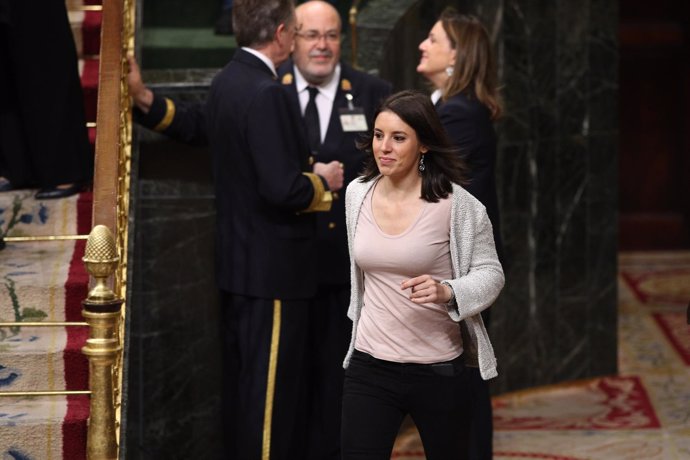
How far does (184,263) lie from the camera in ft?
19.9

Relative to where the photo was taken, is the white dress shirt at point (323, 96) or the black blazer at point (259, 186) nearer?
the black blazer at point (259, 186)

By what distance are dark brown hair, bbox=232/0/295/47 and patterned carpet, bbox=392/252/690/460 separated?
7.30 feet

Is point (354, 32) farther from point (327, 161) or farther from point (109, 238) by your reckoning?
point (109, 238)

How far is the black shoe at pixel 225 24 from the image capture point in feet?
23.9

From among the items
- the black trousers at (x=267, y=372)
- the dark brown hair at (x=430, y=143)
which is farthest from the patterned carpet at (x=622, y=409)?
the dark brown hair at (x=430, y=143)

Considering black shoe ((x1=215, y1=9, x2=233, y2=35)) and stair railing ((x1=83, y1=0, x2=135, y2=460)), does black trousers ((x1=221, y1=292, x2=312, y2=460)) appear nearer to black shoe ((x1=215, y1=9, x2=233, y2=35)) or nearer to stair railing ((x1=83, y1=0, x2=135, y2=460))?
stair railing ((x1=83, y1=0, x2=135, y2=460))

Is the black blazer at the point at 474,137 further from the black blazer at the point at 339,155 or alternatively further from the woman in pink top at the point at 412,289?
the woman in pink top at the point at 412,289

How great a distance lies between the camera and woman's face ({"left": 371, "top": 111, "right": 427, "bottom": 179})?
4.36 meters

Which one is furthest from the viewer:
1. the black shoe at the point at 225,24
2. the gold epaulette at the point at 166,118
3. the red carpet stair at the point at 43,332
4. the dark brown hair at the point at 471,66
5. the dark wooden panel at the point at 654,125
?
the dark wooden panel at the point at 654,125

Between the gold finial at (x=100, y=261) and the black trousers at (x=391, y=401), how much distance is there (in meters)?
0.80

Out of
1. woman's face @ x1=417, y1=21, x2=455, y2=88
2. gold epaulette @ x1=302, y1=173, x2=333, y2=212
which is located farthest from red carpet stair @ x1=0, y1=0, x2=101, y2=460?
woman's face @ x1=417, y1=21, x2=455, y2=88

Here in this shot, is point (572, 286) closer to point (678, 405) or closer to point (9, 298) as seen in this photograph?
point (678, 405)

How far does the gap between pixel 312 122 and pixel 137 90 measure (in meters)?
0.73

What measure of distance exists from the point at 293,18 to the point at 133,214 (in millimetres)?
1023
